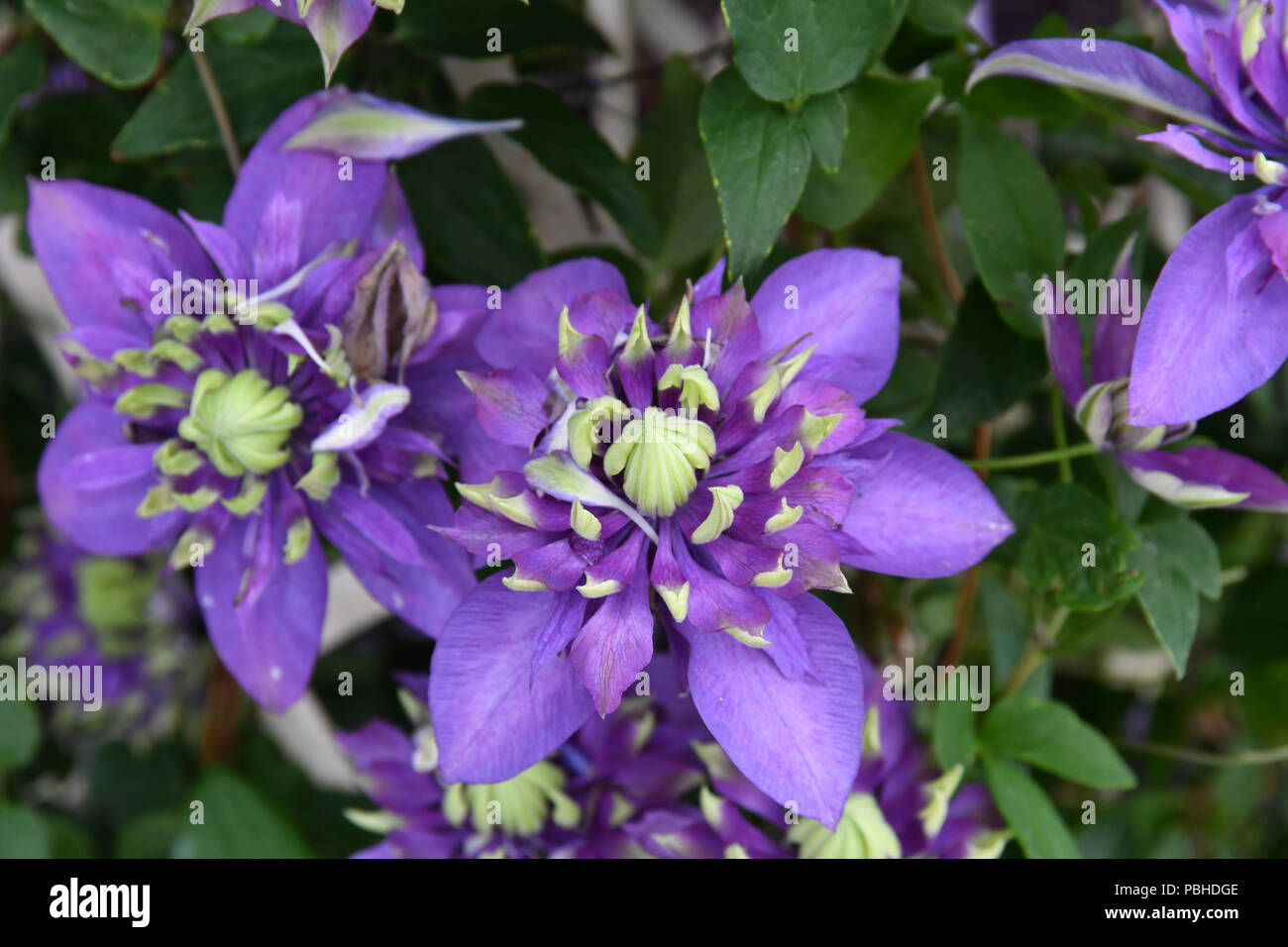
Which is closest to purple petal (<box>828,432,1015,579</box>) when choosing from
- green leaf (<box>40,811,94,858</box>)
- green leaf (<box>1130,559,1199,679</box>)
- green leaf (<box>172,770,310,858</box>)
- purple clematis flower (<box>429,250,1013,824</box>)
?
purple clematis flower (<box>429,250,1013,824</box>)

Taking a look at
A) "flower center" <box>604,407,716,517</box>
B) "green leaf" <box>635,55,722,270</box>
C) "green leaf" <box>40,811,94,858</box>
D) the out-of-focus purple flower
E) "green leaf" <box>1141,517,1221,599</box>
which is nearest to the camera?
"flower center" <box>604,407,716,517</box>

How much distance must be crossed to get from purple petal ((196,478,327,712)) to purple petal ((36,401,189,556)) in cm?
3

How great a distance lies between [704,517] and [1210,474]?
22 centimetres

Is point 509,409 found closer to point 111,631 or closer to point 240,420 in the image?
point 240,420

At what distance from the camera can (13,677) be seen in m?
0.69

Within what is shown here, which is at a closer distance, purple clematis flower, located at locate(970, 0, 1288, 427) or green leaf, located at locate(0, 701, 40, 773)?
purple clematis flower, located at locate(970, 0, 1288, 427)

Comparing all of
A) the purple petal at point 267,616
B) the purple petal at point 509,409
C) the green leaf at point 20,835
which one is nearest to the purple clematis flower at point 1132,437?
the purple petal at point 509,409

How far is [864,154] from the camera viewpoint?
48 centimetres

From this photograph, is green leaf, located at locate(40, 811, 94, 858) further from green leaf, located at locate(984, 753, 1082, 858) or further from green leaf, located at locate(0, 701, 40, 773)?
green leaf, located at locate(984, 753, 1082, 858)

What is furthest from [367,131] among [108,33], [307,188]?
[108,33]

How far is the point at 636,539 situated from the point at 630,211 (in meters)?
0.20

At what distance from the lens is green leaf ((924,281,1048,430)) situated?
1.60 feet

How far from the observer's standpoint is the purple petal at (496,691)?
39cm
